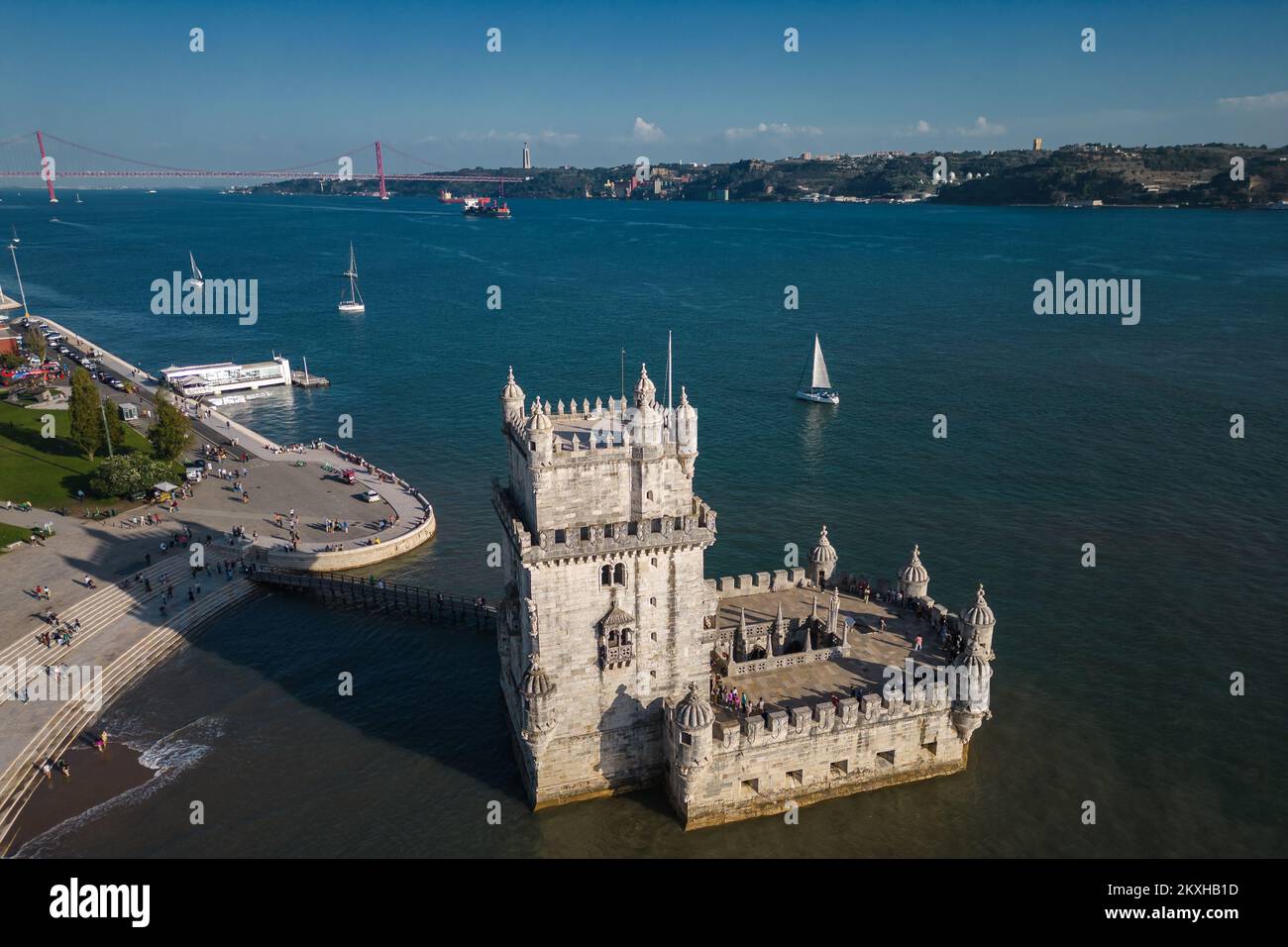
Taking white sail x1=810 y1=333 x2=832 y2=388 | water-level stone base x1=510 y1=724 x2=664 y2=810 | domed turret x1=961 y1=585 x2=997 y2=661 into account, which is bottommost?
water-level stone base x1=510 y1=724 x2=664 y2=810

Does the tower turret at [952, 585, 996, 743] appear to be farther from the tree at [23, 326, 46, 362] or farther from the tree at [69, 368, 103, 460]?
the tree at [23, 326, 46, 362]

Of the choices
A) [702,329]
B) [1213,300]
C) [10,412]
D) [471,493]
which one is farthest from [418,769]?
[1213,300]

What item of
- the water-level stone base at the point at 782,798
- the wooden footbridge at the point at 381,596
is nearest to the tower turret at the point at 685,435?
the water-level stone base at the point at 782,798

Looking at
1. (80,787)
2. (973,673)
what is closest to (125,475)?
(80,787)

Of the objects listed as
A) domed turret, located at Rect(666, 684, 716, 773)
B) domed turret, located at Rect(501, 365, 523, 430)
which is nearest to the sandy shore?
domed turret, located at Rect(501, 365, 523, 430)

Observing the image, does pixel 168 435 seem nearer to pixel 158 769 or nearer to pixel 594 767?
pixel 158 769
